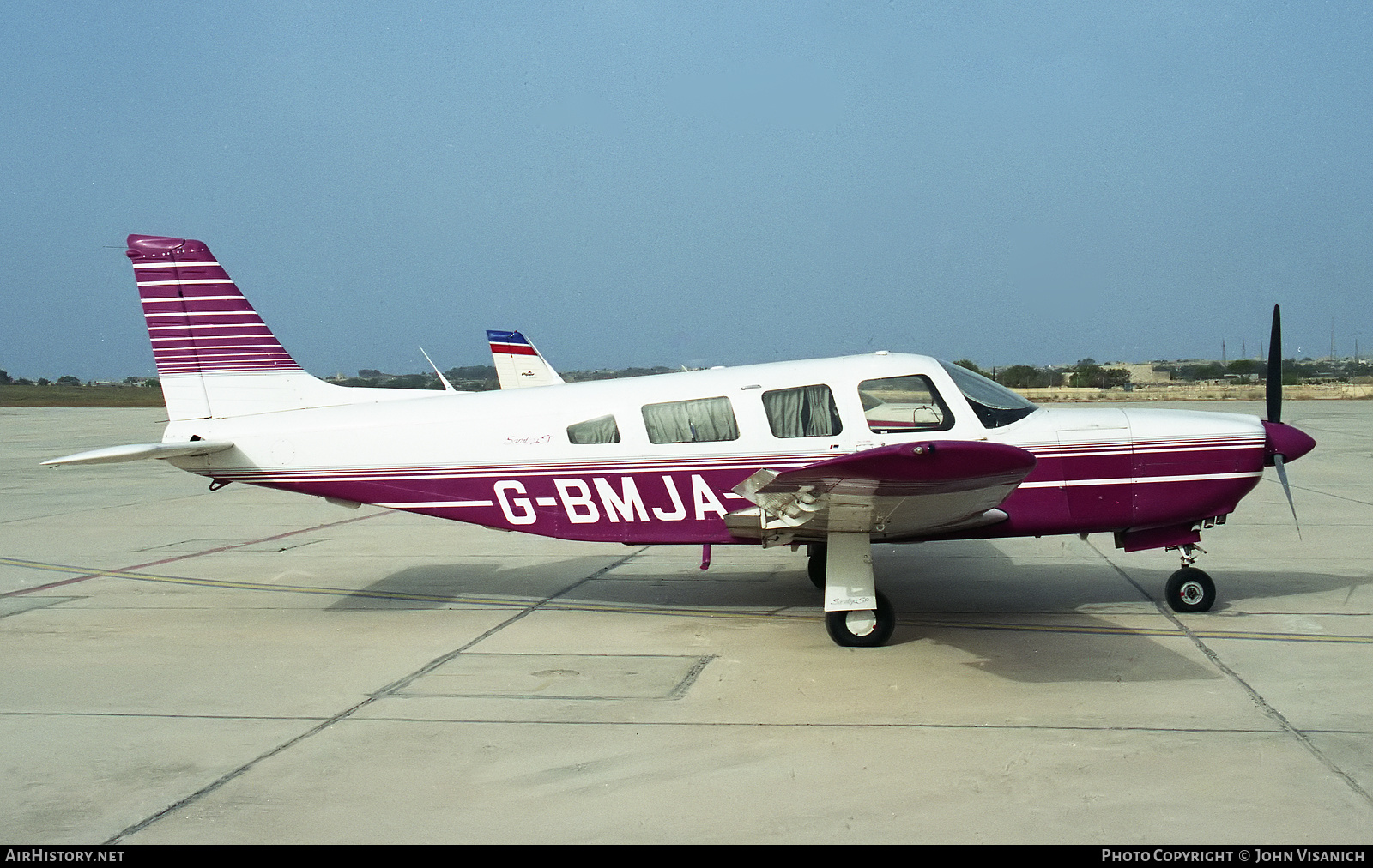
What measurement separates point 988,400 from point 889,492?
73.6 inches

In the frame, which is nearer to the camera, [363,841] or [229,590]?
[363,841]

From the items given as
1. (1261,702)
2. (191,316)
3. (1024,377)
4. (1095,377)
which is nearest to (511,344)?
(191,316)

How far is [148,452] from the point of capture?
8.14 m

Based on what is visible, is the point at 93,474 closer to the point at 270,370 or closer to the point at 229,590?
the point at 229,590

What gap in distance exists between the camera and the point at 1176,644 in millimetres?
7352

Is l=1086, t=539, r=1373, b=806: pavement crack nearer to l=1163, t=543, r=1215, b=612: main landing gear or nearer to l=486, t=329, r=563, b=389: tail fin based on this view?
l=1163, t=543, r=1215, b=612: main landing gear

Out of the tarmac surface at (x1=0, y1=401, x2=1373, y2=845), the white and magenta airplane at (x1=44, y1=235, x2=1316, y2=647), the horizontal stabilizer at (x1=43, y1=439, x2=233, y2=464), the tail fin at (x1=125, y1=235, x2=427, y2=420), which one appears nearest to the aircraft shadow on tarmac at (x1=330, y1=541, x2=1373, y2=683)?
the tarmac surface at (x1=0, y1=401, x2=1373, y2=845)

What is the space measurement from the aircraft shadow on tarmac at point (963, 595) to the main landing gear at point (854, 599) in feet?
0.88

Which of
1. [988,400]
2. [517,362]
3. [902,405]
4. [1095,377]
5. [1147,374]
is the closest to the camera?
[902,405]

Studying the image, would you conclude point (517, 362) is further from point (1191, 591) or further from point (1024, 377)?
point (1024, 377)

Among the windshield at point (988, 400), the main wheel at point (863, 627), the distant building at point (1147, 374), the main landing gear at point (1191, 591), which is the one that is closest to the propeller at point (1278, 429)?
the main landing gear at point (1191, 591)

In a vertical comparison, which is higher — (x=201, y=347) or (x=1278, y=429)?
(x=201, y=347)

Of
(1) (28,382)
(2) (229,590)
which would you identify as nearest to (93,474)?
(2) (229,590)
